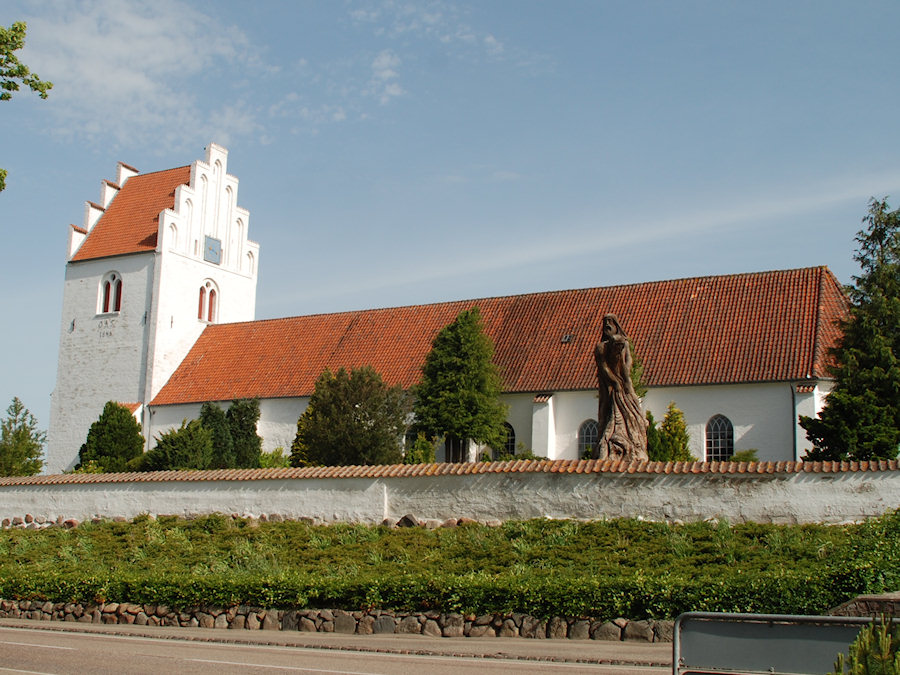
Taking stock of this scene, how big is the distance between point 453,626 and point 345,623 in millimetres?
1538

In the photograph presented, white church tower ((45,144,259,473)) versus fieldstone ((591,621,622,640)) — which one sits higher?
white church tower ((45,144,259,473))

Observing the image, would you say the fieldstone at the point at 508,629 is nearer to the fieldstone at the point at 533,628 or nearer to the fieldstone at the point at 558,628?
the fieldstone at the point at 533,628

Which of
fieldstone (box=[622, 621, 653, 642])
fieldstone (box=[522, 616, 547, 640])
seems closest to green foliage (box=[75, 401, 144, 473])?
→ fieldstone (box=[522, 616, 547, 640])

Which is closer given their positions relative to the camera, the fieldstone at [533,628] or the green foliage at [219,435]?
the fieldstone at [533,628]

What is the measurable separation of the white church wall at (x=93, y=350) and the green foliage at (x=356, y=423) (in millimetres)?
14104

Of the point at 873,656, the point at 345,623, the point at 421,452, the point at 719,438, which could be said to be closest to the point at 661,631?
the point at 345,623

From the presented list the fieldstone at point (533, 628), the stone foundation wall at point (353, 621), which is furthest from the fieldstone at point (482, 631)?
the fieldstone at point (533, 628)

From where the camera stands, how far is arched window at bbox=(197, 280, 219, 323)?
40.9m

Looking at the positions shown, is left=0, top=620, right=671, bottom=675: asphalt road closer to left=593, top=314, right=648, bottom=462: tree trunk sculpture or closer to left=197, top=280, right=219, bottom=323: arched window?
left=593, top=314, right=648, bottom=462: tree trunk sculpture

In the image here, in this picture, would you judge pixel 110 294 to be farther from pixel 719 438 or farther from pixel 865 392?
pixel 865 392

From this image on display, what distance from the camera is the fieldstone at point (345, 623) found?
12.5 meters

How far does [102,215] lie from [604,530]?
3343cm

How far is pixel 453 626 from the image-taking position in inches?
471

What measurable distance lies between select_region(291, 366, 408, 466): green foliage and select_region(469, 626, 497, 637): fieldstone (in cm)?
1437
